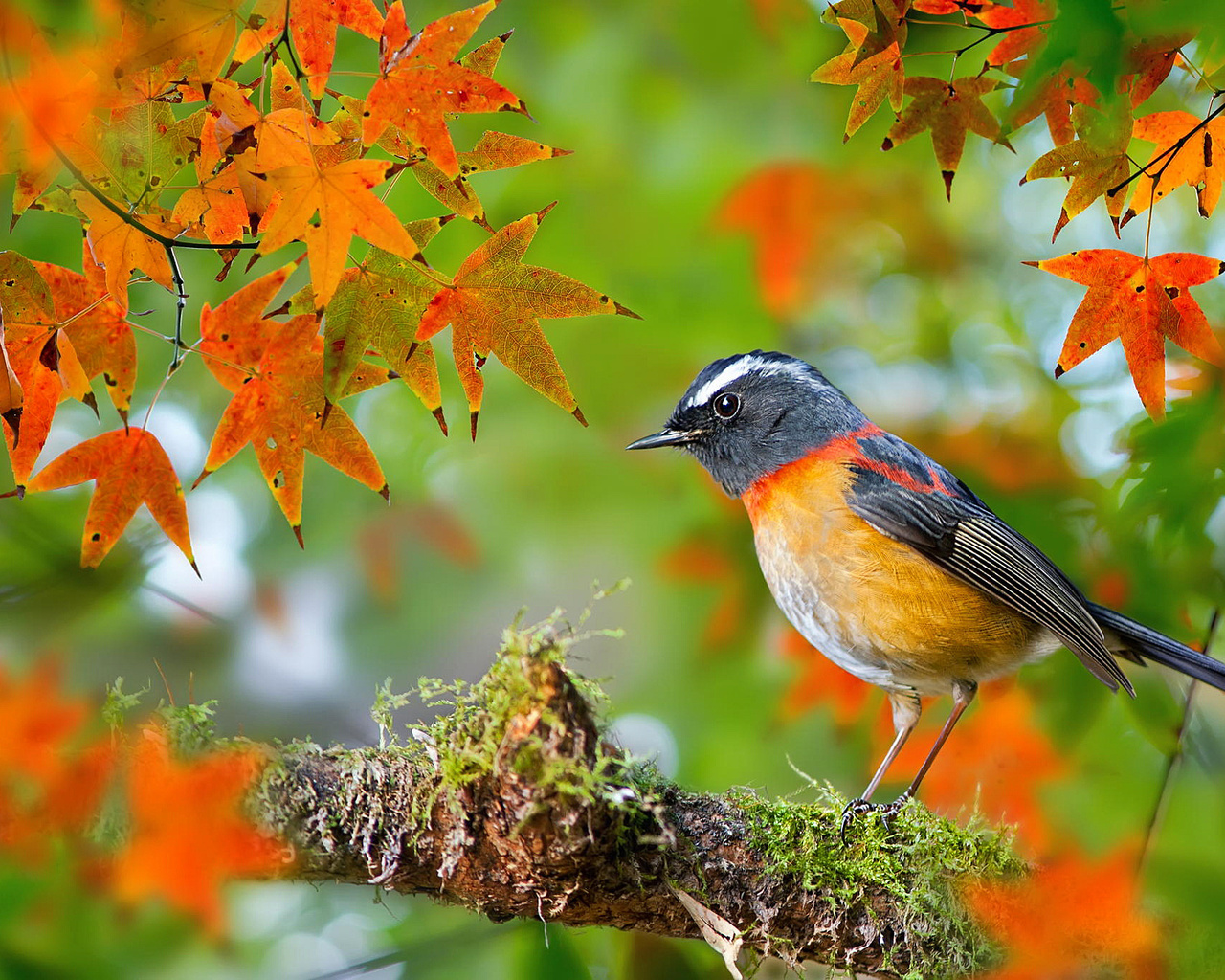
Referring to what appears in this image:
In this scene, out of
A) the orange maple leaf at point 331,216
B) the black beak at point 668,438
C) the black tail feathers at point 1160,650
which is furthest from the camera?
the black beak at point 668,438

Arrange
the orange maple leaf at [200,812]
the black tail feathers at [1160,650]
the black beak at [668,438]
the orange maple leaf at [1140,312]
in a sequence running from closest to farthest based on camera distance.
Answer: the orange maple leaf at [200,812]
the orange maple leaf at [1140,312]
the black tail feathers at [1160,650]
the black beak at [668,438]

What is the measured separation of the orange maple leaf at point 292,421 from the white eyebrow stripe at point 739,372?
1.65m

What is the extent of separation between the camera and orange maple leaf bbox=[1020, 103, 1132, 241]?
2240 millimetres

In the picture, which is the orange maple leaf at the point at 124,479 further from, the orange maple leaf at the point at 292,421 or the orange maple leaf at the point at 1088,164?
the orange maple leaf at the point at 1088,164

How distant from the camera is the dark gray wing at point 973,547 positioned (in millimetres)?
3238

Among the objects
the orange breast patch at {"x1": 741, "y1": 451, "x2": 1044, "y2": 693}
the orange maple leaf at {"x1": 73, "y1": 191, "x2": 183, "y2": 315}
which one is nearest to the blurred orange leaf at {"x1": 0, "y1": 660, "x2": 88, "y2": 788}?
the orange maple leaf at {"x1": 73, "y1": 191, "x2": 183, "y2": 315}

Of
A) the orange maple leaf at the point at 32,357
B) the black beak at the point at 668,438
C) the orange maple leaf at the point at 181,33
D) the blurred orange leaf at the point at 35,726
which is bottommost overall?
the blurred orange leaf at the point at 35,726

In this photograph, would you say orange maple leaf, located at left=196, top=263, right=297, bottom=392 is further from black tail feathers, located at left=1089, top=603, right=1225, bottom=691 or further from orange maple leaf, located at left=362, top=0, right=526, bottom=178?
black tail feathers, located at left=1089, top=603, right=1225, bottom=691

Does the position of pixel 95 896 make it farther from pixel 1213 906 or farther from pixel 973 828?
pixel 1213 906

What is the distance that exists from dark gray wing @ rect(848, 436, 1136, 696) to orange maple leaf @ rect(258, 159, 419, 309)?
2.01 meters

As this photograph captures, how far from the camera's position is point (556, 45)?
4734mm

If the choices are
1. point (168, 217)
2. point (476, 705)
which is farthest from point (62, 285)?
point (476, 705)

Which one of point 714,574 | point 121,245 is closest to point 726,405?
point 714,574

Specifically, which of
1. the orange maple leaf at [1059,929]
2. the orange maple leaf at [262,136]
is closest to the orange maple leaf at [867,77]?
the orange maple leaf at [262,136]
